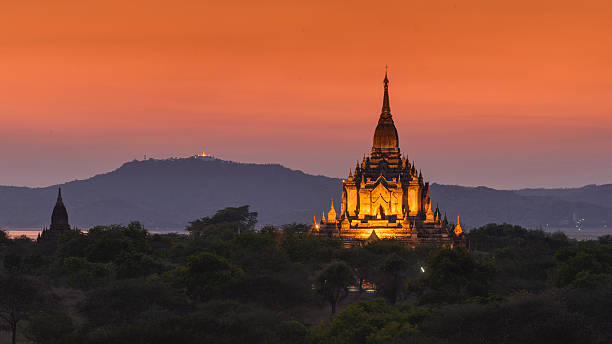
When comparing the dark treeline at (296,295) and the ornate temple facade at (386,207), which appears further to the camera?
the ornate temple facade at (386,207)

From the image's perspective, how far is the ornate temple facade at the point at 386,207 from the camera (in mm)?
126062

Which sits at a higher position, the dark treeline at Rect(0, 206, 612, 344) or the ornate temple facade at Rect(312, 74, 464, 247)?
the ornate temple facade at Rect(312, 74, 464, 247)

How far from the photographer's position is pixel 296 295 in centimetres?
7162

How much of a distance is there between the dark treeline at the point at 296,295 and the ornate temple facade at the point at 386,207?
13301 millimetres

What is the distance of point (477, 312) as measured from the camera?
54.2 metres

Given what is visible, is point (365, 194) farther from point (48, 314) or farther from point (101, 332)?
point (101, 332)

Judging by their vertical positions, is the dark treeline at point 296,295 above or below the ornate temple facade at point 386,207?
below

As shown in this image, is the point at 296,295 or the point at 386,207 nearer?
the point at 296,295

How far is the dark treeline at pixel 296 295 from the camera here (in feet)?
173

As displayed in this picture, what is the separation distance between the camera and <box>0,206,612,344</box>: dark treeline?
52.9 m

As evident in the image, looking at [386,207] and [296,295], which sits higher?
[386,207]

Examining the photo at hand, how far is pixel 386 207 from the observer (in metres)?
133

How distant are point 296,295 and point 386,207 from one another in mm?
62370

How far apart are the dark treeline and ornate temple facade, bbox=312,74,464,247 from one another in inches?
524
